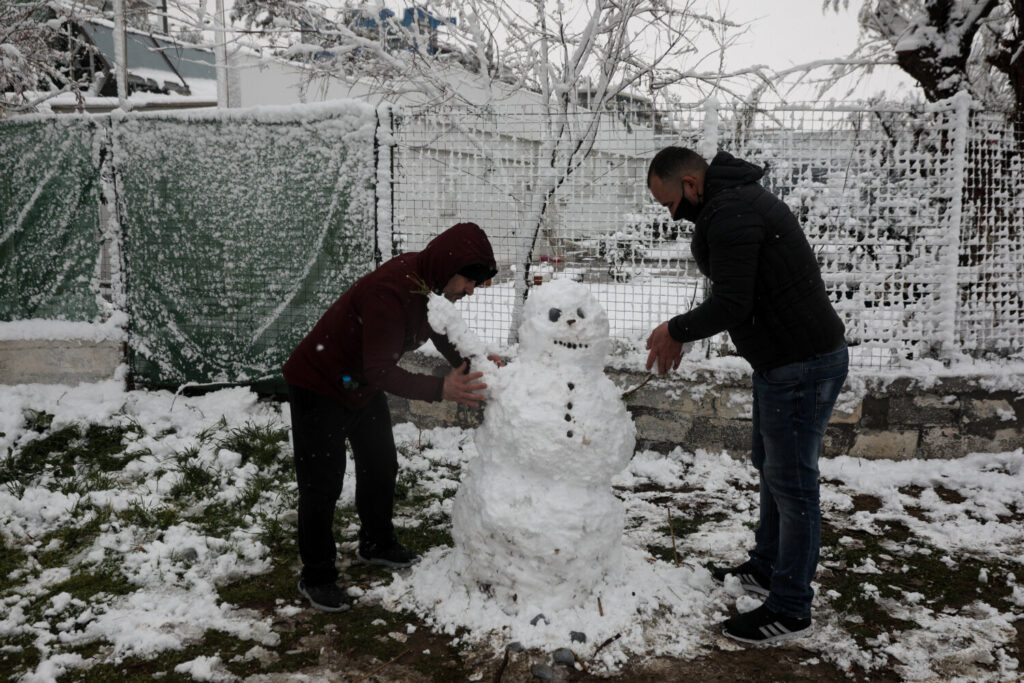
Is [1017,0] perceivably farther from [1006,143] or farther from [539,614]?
[539,614]

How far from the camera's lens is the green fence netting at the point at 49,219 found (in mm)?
6242

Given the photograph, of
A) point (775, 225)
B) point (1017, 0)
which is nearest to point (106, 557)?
point (775, 225)

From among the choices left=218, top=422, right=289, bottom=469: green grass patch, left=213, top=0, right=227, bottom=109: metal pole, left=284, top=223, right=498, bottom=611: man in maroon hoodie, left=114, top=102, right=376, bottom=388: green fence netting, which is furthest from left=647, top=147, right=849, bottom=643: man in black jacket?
left=213, top=0, right=227, bottom=109: metal pole

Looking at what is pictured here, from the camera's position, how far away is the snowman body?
3.06m

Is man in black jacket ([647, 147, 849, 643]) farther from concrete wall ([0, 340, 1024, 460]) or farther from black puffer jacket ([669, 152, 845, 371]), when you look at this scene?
concrete wall ([0, 340, 1024, 460])

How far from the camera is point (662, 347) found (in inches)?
119

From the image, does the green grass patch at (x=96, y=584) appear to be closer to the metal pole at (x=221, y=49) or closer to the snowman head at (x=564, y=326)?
the snowman head at (x=564, y=326)

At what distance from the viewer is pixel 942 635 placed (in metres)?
3.10

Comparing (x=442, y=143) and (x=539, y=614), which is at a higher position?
(x=442, y=143)

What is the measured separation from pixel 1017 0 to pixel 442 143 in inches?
192

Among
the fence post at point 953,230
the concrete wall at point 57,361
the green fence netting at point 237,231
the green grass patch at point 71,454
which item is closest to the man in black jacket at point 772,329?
the fence post at point 953,230

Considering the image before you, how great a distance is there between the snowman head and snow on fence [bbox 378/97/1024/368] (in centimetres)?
208

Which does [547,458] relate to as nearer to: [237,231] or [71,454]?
[71,454]

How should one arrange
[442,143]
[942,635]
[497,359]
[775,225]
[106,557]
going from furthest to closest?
1. [442,143]
2. [106,557]
3. [497,359]
4. [942,635]
5. [775,225]
